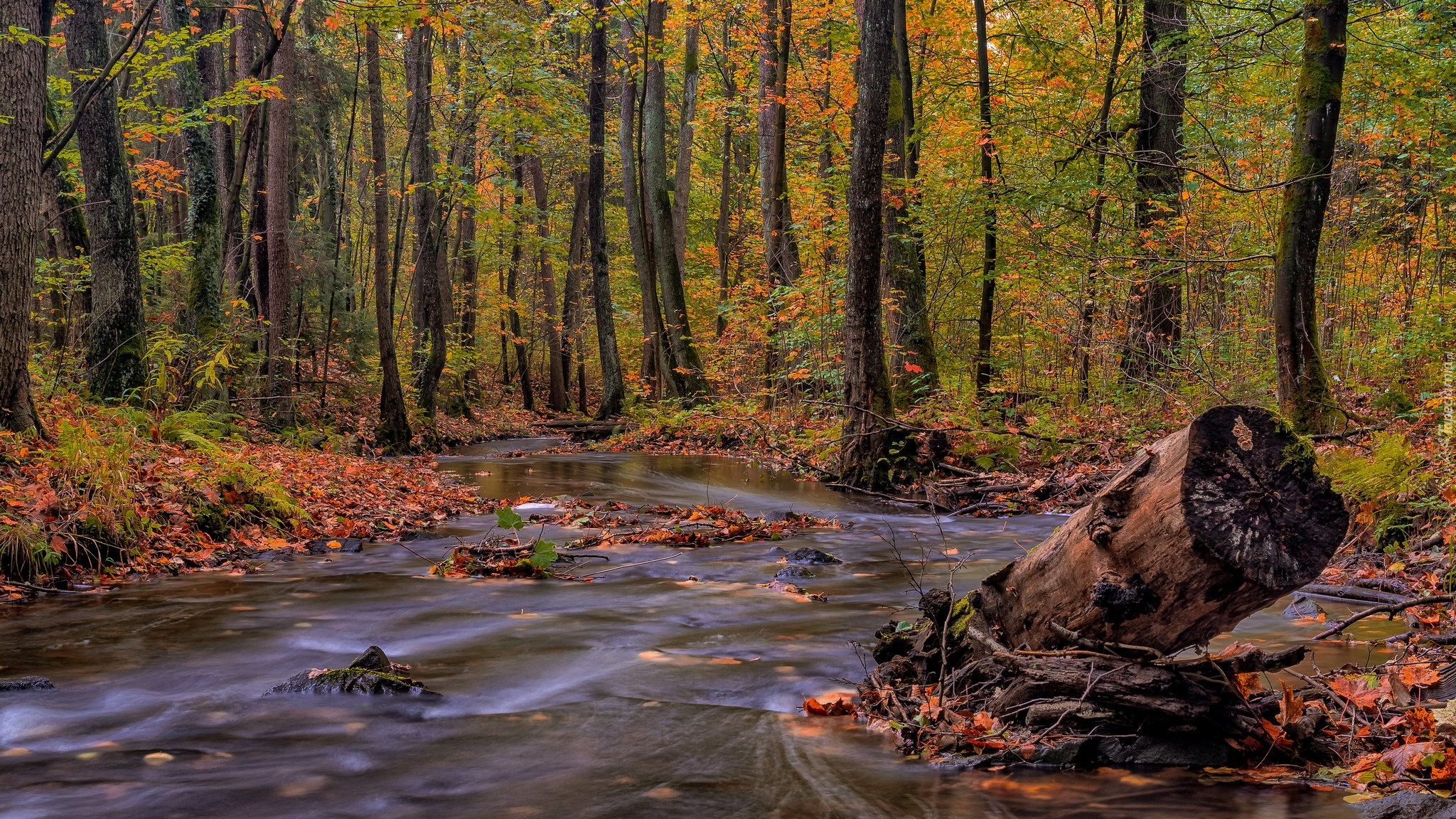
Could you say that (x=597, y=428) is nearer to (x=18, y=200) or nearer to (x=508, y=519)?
(x=18, y=200)

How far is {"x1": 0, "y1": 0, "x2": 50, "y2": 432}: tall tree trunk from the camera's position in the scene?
710 cm

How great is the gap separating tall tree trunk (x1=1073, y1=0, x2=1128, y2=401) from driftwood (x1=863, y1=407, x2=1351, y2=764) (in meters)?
7.97

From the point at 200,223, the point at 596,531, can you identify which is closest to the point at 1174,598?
the point at 596,531

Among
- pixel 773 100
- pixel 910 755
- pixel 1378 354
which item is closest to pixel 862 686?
pixel 910 755

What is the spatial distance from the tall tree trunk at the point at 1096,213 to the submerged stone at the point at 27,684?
10225 mm

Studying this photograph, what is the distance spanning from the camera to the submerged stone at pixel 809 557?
744 cm

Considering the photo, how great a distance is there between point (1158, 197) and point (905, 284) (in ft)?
12.9

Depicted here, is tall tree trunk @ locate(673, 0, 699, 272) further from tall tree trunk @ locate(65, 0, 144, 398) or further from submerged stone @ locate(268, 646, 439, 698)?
submerged stone @ locate(268, 646, 439, 698)

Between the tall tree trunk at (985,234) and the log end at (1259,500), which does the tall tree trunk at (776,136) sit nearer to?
the tall tree trunk at (985,234)

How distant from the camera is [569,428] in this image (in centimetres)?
2183

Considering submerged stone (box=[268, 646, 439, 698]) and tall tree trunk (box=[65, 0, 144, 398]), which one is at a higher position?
tall tree trunk (box=[65, 0, 144, 398])

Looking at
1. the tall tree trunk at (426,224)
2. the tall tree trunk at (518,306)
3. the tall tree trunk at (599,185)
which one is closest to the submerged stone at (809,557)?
the tall tree trunk at (426,224)

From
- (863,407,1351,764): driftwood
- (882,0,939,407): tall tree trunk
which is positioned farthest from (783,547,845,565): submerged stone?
(882,0,939,407): tall tree trunk

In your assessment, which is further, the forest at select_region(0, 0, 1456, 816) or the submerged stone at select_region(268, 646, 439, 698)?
the submerged stone at select_region(268, 646, 439, 698)
